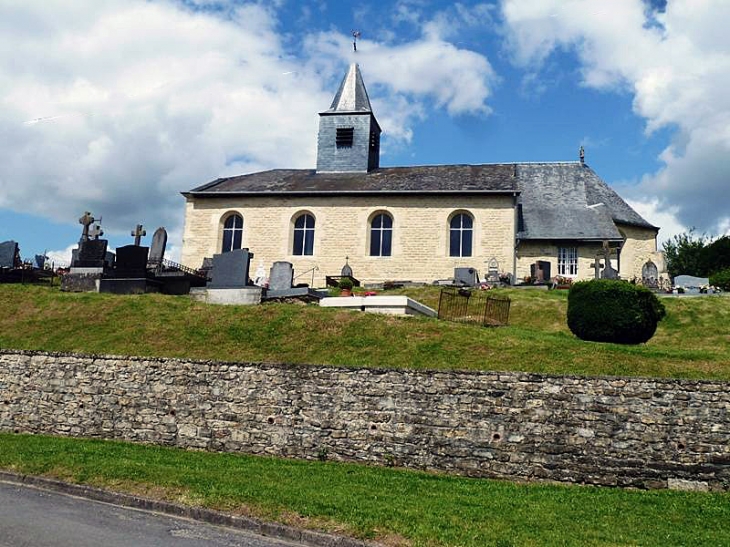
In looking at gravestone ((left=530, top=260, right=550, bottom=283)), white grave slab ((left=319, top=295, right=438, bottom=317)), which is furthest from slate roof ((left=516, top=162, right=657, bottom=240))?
white grave slab ((left=319, top=295, right=438, bottom=317))

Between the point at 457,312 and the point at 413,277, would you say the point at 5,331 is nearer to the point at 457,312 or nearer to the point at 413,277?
the point at 457,312

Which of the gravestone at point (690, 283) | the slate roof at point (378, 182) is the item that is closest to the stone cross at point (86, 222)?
the slate roof at point (378, 182)

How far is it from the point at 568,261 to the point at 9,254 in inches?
955

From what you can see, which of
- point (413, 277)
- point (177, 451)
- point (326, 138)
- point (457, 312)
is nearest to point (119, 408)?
point (177, 451)

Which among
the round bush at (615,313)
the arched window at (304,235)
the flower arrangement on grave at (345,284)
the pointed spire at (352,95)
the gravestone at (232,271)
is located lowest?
the round bush at (615,313)

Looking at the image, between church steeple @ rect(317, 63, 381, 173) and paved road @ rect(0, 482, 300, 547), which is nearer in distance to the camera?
paved road @ rect(0, 482, 300, 547)

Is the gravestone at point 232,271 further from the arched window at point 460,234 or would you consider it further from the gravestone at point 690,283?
the gravestone at point 690,283

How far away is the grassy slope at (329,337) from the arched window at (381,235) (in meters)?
13.2

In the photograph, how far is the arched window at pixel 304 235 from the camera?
35.2 metres

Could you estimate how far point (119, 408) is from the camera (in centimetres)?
1268

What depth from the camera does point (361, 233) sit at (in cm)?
3438

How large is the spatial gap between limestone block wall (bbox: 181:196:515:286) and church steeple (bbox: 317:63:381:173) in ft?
15.8

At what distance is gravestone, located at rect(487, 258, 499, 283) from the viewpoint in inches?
1176

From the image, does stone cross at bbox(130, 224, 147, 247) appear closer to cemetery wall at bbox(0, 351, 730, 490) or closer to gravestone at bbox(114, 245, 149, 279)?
gravestone at bbox(114, 245, 149, 279)
